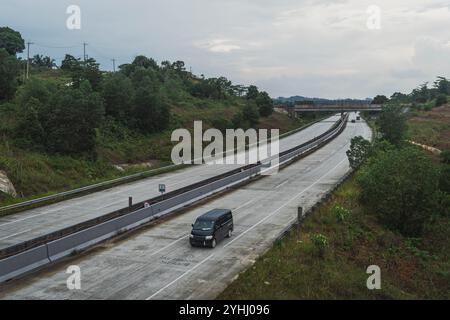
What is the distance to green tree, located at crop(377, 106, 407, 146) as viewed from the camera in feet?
213

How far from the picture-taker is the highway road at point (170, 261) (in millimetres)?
18141

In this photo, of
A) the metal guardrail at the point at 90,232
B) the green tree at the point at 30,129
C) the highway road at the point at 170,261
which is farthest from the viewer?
the green tree at the point at 30,129

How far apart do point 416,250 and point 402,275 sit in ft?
16.2

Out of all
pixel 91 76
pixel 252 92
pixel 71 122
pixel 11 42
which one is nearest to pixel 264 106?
pixel 252 92

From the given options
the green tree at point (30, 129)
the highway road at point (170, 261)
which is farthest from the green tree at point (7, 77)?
the highway road at point (170, 261)

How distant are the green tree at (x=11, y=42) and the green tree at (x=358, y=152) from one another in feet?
280

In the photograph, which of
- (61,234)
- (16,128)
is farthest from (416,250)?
(16,128)

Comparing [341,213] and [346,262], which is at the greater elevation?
[341,213]

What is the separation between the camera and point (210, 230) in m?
23.9

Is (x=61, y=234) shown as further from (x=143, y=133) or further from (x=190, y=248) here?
(x=143, y=133)

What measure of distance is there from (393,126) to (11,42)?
280 feet

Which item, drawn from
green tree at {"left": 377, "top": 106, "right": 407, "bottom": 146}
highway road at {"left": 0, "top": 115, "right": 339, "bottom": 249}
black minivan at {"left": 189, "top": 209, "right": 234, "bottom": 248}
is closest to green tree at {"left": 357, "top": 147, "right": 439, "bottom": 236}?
black minivan at {"left": 189, "top": 209, "right": 234, "bottom": 248}

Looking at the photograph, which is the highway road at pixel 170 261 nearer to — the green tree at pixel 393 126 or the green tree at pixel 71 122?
the green tree at pixel 71 122

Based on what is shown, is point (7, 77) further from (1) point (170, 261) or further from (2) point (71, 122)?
(1) point (170, 261)
